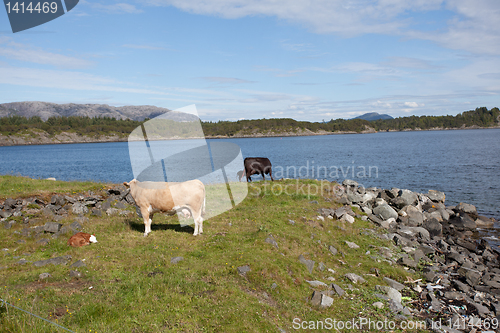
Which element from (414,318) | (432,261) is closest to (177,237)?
(414,318)

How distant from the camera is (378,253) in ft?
53.6

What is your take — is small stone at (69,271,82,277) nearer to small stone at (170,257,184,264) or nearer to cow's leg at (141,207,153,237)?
small stone at (170,257,184,264)

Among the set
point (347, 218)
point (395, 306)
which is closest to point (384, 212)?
point (347, 218)

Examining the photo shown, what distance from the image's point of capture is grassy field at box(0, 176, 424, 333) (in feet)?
26.8

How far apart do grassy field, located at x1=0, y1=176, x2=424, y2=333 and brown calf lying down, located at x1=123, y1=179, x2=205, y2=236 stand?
113cm

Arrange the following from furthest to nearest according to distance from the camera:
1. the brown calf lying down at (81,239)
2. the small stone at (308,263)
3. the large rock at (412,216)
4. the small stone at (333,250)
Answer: the large rock at (412,216)
the small stone at (333,250)
the small stone at (308,263)
the brown calf lying down at (81,239)

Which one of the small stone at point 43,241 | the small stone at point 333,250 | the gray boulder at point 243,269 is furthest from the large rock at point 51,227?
the small stone at point 333,250

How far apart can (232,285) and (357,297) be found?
5.37m
